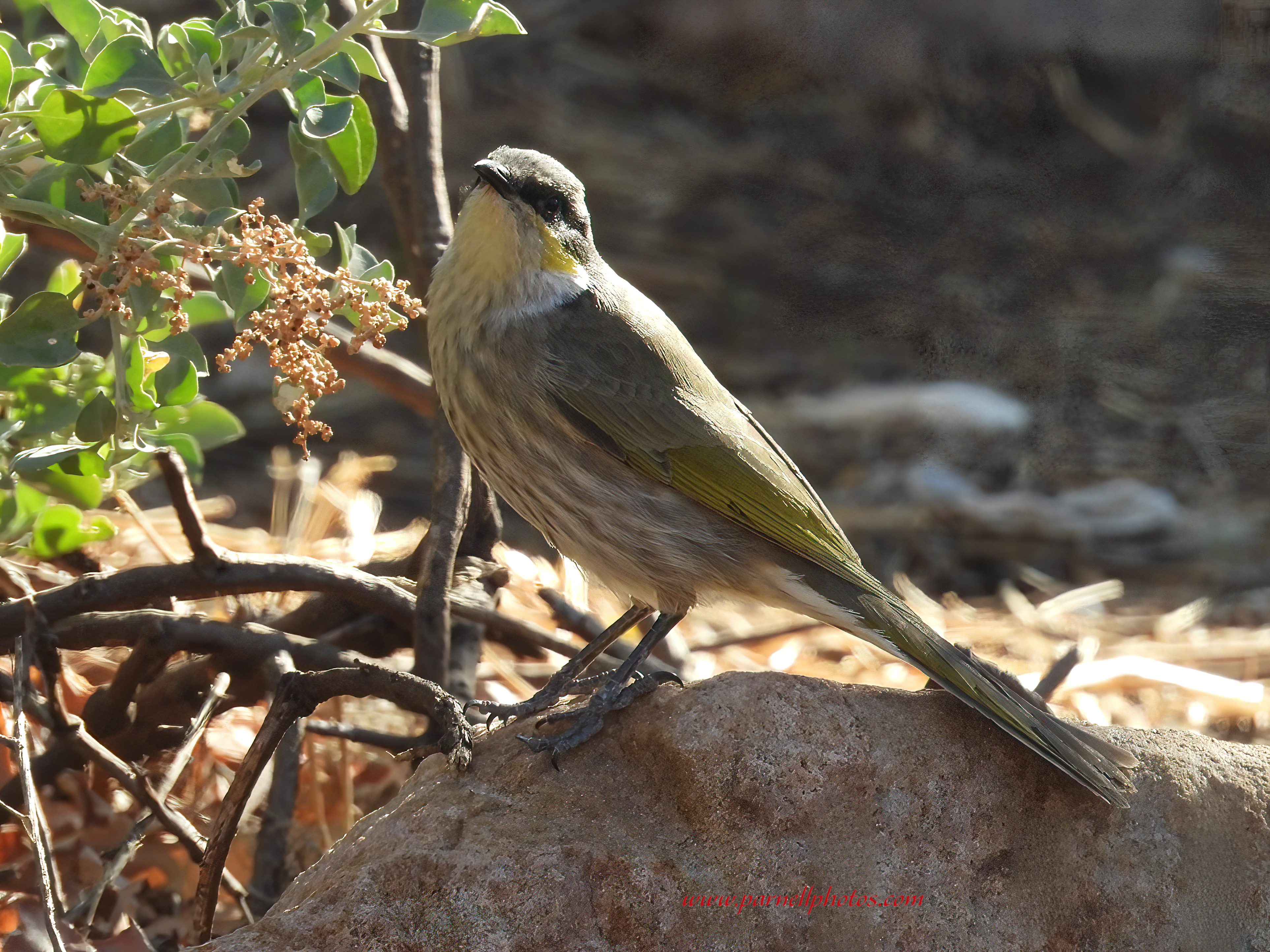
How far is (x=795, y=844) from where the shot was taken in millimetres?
1840

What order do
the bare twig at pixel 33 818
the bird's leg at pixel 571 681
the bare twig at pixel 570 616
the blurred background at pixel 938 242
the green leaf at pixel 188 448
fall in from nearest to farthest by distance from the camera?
the bare twig at pixel 33 818, the green leaf at pixel 188 448, the bird's leg at pixel 571 681, the bare twig at pixel 570 616, the blurred background at pixel 938 242

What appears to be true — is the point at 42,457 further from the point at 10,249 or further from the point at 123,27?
the point at 123,27

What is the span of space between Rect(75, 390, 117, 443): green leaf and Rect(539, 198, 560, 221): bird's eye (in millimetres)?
970

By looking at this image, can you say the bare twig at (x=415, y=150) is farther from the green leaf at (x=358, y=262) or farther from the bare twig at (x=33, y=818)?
the bare twig at (x=33, y=818)

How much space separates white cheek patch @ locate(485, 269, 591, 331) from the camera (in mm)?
2484

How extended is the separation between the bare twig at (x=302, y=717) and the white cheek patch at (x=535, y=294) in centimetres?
75

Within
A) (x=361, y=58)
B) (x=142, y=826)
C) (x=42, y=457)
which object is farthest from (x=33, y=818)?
(x=361, y=58)

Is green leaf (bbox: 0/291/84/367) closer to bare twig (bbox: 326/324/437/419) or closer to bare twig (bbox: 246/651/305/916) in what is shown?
bare twig (bbox: 246/651/305/916)

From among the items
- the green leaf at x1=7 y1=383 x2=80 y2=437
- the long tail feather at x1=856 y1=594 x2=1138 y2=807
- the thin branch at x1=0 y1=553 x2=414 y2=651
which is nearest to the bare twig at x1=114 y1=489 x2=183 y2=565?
the thin branch at x1=0 y1=553 x2=414 y2=651

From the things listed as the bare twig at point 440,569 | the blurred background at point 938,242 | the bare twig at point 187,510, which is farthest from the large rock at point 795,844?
the blurred background at point 938,242

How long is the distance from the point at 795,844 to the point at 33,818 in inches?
39.3

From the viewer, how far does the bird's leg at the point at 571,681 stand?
2258mm

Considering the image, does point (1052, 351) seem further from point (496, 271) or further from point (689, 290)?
point (496, 271)

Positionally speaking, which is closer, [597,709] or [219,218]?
[219,218]
